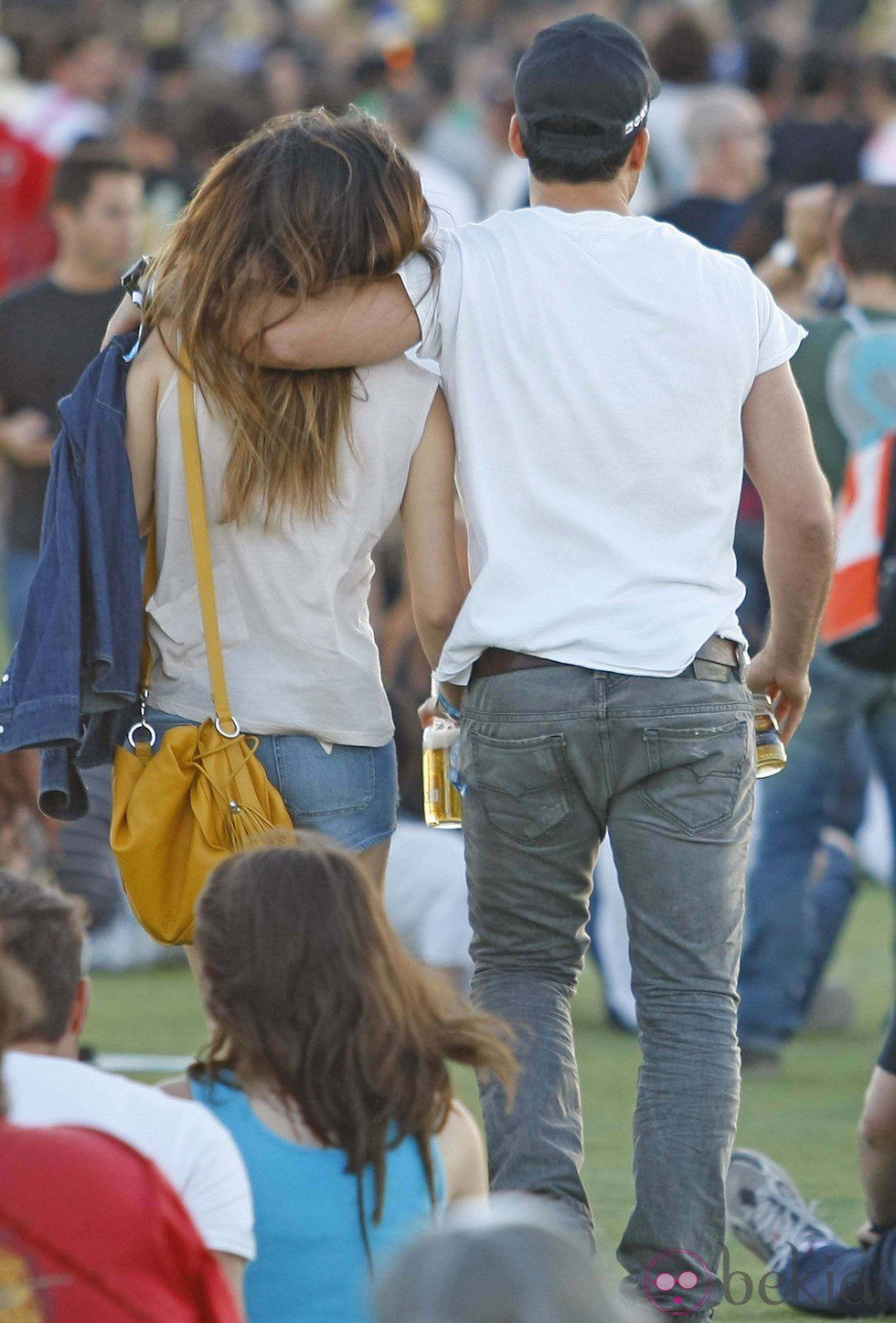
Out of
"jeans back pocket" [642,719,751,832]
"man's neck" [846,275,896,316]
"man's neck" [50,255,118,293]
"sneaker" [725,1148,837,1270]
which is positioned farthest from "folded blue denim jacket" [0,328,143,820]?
"man's neck" [50,255,118,293]

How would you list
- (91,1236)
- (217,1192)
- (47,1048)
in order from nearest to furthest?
(91,1236) → (217,1192) → (47,1048)

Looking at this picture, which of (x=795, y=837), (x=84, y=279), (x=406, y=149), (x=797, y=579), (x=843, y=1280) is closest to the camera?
(x=797, y=579)

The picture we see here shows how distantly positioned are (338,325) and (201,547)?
1.21ft

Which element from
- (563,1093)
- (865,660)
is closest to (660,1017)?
(563,1093)

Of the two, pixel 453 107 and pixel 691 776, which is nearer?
pixel 691 776

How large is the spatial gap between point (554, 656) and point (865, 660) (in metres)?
2.41

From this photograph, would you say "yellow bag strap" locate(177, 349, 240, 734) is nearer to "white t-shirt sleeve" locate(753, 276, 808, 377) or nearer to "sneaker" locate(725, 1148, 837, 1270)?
"white t-shirt sleeve" locate(753, 276, 808, 377)

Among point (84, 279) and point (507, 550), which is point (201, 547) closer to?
point (507, 550)

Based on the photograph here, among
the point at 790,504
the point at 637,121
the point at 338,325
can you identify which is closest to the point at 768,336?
the point at 790,504

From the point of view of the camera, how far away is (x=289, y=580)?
3010 mm

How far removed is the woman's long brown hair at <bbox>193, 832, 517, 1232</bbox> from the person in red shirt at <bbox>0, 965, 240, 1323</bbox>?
43cm

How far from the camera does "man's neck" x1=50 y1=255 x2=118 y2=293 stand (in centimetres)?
648

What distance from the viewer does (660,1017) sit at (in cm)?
287

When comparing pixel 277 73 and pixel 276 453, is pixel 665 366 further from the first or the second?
pixel 277 73
